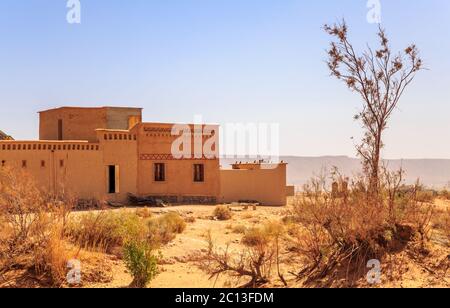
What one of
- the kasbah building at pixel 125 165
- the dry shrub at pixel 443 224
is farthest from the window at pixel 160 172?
the dry shrub at pixel 443 224

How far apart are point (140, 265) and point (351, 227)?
14.5 ft

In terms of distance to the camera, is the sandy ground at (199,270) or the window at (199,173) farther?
the window at (199,173)

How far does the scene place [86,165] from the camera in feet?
87.3

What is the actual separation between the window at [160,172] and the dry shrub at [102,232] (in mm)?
14874

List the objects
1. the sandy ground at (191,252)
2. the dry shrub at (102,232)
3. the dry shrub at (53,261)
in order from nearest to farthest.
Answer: the dry shrub at (53,261) → the sandy ground at (191,252) → the dry shrub at (102,232)

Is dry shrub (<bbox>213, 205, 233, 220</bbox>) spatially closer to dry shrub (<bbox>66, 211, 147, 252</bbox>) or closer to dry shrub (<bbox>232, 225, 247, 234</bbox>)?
dry shrub (<bbox>232, 225, 247, 234</bbox>)

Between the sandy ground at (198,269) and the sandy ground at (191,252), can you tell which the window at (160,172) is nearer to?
the sandy ground at (191,252)

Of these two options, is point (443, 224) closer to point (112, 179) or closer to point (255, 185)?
point (255, 185)

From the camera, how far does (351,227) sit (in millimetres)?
10383

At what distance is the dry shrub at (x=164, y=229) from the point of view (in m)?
14.3

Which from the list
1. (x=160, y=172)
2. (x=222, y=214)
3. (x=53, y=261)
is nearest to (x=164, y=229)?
(x=53, y=261)

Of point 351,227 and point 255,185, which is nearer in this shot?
point 351,227

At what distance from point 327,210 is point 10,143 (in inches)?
738
